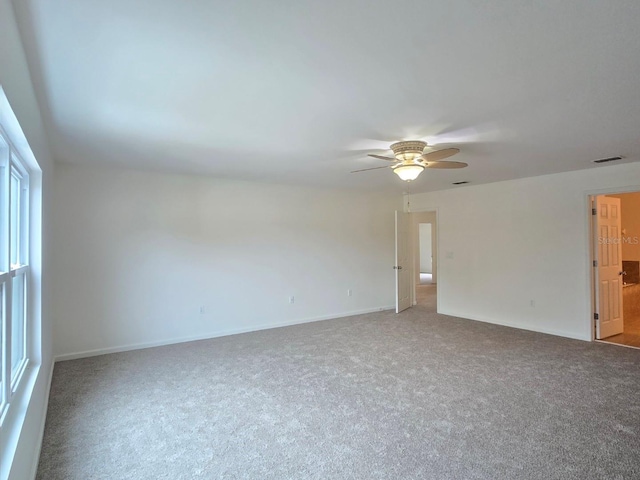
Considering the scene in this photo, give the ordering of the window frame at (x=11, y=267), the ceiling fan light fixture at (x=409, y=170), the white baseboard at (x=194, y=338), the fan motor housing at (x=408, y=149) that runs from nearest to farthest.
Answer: the window frame at (x=11, y=267) → the fan motor housing at (x=408, y=149) → the ceiling fan light fixture at (x=409, y=170) → the white baseboard at (x=194, y=338)

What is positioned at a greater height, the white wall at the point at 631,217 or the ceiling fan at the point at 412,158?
the ceiling fan at the point at 412,158

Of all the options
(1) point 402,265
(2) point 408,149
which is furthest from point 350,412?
(1) point 402,265

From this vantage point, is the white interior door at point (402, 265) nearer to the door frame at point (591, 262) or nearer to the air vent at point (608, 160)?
the door frame at point (591, 262)

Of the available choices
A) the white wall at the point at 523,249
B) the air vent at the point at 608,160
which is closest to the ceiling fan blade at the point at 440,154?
the air vent at the point at 608,160

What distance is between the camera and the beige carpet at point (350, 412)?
2152 millimetres

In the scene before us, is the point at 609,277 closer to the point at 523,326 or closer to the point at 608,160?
the point at 523,326

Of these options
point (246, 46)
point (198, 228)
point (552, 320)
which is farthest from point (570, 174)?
point (198, 228)

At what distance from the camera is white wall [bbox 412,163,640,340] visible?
476 centimetres

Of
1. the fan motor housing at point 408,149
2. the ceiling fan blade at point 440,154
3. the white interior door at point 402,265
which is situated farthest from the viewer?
the white interior door at point 402,265

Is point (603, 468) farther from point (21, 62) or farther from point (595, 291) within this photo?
point (21, 62)

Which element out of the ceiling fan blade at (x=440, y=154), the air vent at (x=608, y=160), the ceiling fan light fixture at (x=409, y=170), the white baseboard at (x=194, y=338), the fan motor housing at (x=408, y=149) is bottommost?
the white baseboard at (x=194, y=338)

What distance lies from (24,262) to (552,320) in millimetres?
6157

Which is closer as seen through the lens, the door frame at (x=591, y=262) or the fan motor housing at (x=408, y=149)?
the fan motor housing at (x=408, y=149)

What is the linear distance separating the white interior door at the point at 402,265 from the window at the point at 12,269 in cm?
516
